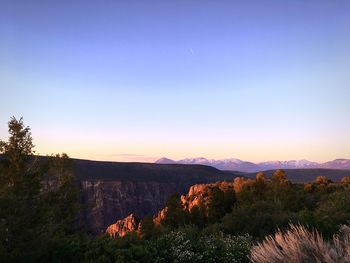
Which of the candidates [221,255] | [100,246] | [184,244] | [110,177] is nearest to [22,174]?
[100,246]

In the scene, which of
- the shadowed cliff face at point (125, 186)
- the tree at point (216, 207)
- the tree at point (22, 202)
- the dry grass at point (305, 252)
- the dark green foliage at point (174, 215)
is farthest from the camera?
the shadowed cliff face at point (125, 186)

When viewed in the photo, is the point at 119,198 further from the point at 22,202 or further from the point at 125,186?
the point at 22,202

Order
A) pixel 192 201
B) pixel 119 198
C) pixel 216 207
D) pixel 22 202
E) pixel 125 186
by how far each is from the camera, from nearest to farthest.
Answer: pixel 22 202 < pixel 216 207 < pixel 192 201 < pixel 119 198 < pixel 125 186

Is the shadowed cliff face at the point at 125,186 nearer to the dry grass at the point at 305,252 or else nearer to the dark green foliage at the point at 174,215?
the dark green foliage at the point at 174,215

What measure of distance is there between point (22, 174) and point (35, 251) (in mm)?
2379

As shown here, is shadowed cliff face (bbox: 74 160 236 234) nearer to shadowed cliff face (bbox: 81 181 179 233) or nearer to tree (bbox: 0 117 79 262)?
shadowed cliff face (bbox: 81 181 179 233)

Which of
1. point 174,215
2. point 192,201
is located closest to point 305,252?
point 174,215

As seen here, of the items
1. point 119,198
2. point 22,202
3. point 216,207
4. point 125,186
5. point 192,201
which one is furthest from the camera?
point 125,186

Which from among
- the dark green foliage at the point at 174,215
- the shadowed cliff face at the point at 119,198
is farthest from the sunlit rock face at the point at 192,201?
the shadowed cliff face at the point at 119,198

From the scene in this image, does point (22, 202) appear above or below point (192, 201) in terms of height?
above

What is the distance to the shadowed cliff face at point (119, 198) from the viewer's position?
105m

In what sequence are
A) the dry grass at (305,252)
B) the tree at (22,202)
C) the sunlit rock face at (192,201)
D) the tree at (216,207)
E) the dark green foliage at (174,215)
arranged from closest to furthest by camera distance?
the dry grass at (305,252) < the tree at (22,202) < the dark green foliage at (174,215) < the tree at (216,207) < the sunlit rock face at (192,201)

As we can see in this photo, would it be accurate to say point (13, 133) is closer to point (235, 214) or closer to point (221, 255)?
point (221, 255)

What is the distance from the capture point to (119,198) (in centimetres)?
10981
